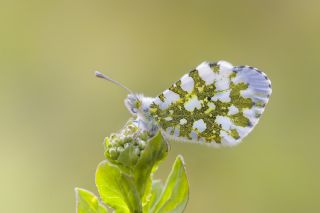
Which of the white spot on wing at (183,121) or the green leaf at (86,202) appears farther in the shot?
the white spot on wing at (183,121)

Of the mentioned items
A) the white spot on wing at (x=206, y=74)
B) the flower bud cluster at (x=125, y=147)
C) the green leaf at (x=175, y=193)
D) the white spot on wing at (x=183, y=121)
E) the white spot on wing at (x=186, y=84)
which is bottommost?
the green leaf at (x=175, y=193)

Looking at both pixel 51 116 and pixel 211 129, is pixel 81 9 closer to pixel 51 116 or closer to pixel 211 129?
pixel 51 116

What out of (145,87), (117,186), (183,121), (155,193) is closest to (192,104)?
(183,121)

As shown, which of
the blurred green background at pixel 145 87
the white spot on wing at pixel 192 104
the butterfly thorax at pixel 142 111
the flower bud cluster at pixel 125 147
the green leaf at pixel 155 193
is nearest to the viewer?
the flower bud cluster at pixel 125 147

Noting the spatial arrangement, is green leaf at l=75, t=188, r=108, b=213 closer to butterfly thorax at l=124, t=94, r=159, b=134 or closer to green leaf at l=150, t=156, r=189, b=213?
green leaf at l=150, t=156, r=189, b=213

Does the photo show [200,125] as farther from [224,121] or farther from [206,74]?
[206,74]

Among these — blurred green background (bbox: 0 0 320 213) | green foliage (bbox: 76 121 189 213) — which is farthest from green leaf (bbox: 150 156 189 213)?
blurred green background (bbox: 0 0 320 213)

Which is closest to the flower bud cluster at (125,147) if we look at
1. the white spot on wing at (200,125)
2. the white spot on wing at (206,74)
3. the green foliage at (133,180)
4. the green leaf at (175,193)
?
the green foliage at (133,180)

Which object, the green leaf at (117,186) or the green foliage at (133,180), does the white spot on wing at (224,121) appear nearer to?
the green foliage at (133,180)
